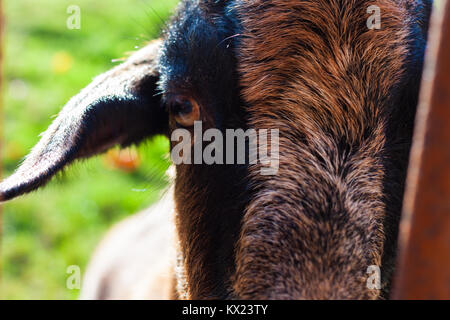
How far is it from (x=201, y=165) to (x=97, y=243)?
167 inches

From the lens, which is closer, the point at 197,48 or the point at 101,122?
the point at 197,48

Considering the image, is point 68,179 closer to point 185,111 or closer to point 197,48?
point 185,111

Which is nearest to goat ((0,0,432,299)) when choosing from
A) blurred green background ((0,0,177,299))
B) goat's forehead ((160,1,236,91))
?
goat's forehead ((160,1,236,91))

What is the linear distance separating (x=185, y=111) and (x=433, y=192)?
164cm

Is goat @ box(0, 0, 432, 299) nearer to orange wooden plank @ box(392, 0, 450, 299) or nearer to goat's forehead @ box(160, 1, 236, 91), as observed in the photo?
goat's forehead @ box(160, 1, 236, 91)

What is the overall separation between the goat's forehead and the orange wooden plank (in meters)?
1.35

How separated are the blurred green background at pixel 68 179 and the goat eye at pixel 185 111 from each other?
66cm

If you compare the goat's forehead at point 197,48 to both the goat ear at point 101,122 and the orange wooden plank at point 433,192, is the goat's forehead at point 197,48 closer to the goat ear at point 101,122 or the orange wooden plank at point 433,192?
the goat ear at point 101,122

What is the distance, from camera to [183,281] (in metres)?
3.18

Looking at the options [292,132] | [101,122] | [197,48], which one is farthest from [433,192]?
[101,122]

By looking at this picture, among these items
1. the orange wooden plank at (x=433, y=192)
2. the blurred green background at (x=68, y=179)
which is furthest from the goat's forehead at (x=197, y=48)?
the orange wooden plank at (x=433, y=192)

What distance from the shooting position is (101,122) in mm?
3002

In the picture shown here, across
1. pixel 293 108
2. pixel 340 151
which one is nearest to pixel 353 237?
pixel 340 151
